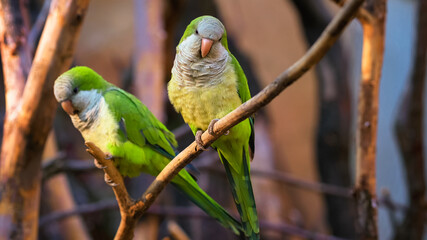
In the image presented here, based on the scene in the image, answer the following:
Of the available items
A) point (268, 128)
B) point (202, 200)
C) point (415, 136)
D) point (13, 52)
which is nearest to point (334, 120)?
point (268, 128)

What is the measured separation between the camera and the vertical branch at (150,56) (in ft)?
8.71

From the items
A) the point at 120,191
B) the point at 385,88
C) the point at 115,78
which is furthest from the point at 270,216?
the point at 120,191

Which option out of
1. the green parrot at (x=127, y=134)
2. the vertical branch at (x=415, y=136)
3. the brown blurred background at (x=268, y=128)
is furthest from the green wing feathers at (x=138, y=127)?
the vertical branch at (x=415, y=136)

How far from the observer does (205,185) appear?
11.9 feet

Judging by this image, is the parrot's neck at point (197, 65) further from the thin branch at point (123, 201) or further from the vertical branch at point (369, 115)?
the vertical branch at point (369, 115)

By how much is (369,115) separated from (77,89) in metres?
1.18

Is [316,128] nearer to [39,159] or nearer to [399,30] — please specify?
[399,30]

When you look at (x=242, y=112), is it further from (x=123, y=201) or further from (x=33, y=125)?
(x=33, y=125)

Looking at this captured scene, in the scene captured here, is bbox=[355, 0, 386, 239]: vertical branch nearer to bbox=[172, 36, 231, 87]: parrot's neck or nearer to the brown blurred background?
the brown blurred background

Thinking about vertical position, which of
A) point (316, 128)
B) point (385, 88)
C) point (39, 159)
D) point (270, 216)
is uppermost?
point (39, 159)

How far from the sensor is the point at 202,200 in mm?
1343

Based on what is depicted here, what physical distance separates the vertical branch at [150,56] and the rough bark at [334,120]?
45.3 inches

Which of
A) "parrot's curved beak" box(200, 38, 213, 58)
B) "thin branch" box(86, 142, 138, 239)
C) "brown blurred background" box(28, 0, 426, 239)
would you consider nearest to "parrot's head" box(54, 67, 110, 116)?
"thin branch" box(86, 142, 138, 239)

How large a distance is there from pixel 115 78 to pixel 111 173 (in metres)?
3.41
